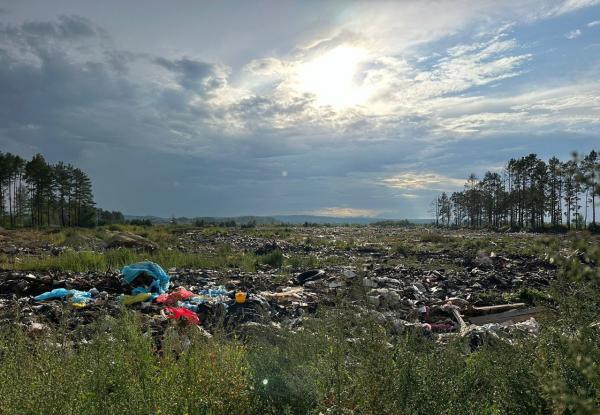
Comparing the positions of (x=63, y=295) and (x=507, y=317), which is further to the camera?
(x=63, y=295)

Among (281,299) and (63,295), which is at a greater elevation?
(63,295)

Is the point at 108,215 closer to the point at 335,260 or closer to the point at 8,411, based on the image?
the point at 335,260

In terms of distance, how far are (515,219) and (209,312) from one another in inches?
2904

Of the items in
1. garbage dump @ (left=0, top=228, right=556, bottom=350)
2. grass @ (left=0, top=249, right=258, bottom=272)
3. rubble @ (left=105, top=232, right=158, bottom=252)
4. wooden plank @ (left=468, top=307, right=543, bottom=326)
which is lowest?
wooden plank @ (left=468, top=307, right=543, bottom=326)

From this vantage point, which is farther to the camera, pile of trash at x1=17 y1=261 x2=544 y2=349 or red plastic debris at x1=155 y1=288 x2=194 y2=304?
red plastic debris at x1=155 y1=288 x2=194 y2=304

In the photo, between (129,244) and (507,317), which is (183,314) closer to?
(507,317)

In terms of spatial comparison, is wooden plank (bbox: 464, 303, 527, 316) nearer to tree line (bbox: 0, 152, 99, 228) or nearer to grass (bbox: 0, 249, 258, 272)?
grass (bbox: 0, 249, 258, 272)

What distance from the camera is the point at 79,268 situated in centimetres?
1262

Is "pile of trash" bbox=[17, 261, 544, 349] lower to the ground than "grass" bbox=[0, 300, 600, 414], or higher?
lower

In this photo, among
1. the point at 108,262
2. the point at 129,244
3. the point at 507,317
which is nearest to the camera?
the point at 507,317

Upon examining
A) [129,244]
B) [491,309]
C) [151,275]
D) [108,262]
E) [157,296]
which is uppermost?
[129,244]

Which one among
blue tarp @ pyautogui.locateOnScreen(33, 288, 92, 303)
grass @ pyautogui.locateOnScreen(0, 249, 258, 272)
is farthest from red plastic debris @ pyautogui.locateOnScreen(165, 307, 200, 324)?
grass @ pyautogui.locateOnScreen(0, 249, 258, 272)

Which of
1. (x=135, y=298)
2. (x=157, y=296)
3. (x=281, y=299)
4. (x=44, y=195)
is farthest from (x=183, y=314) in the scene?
(x=44, y=195)

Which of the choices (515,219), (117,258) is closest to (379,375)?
(117,258)
